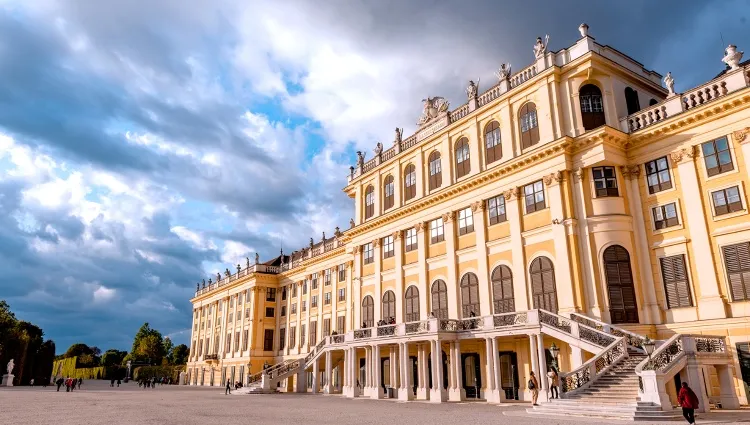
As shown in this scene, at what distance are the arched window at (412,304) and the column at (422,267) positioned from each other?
62 centimetres

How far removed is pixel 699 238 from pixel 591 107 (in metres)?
8.80

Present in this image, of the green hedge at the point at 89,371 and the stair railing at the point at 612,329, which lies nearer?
the stair railing at the point at 612,329

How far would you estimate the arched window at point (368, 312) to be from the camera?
38.7 metres

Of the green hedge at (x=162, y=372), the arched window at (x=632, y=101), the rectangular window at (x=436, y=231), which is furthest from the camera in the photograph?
the green hedge at (x=162, y=372)

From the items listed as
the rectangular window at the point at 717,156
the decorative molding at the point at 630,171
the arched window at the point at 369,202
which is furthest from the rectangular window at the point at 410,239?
the rectangular window at the point at 717,156

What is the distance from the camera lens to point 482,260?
30547 mm

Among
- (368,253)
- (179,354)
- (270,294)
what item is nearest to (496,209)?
(368,253)

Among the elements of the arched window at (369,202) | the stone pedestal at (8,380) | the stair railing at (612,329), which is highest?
the arched window at (369,202)

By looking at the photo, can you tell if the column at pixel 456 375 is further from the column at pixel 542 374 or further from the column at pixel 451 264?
the column at pixel 542 374

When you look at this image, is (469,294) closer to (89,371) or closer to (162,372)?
(162,372)

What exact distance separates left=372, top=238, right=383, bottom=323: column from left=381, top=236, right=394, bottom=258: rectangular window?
38cm

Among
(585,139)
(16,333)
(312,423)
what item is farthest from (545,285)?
(16,333)

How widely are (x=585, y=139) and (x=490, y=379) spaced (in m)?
13.1

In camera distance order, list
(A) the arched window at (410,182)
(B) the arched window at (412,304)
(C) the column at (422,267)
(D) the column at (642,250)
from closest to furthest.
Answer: (D) the column at (642,250) < (C) the column at (422,267) < (B) the arched window at (412,304) < (A) the arched window at (410,182)
